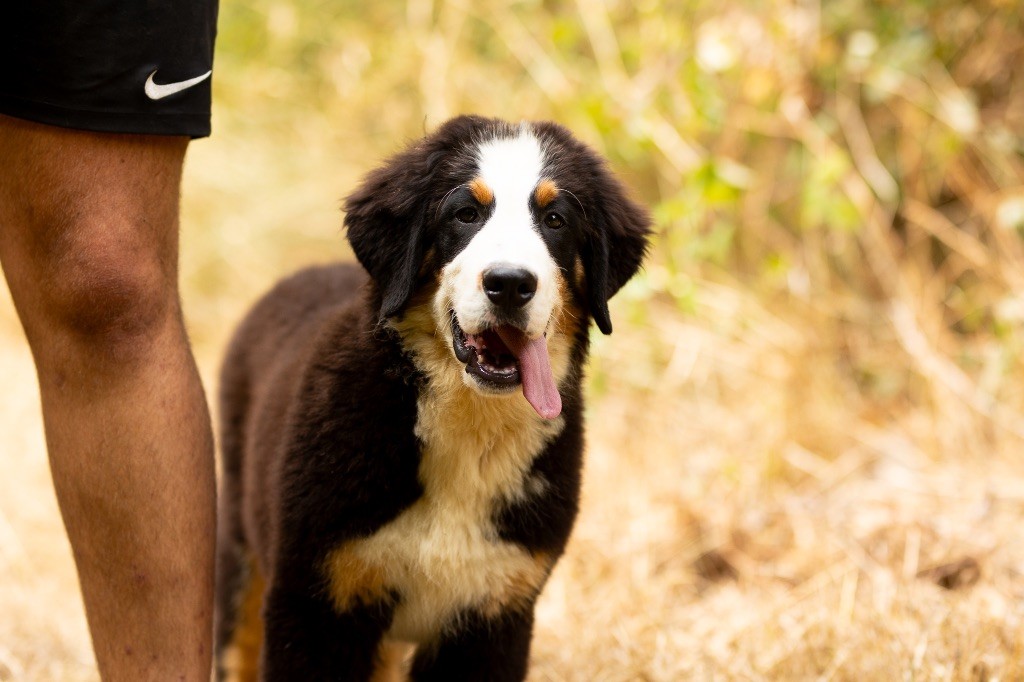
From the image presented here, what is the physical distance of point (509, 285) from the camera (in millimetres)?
2553

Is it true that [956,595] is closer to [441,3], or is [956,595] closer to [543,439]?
[543,439]

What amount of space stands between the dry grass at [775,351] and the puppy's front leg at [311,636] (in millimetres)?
929

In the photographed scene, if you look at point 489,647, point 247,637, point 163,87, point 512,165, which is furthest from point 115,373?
point 247,637

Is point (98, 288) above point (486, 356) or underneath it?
above

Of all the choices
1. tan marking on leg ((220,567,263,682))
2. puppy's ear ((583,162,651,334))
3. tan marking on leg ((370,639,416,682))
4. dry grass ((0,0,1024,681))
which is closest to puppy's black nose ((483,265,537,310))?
puppy's ear ((583,162,651,334))

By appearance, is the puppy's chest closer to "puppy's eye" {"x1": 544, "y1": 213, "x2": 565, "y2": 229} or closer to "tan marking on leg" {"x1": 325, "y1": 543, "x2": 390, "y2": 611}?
"tan marking on leg" {"x1": 325, "y1": 543, "x2": 390, "y2": 611}

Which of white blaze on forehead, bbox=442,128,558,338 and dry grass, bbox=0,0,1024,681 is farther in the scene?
dry grass, bbox=0,0,1024,681

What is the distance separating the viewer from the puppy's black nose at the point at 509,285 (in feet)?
8.34

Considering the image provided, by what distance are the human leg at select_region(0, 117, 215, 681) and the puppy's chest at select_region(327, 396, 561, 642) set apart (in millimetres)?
430

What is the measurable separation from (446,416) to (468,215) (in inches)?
18.1

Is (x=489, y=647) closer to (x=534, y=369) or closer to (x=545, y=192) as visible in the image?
(x=534, y=369)

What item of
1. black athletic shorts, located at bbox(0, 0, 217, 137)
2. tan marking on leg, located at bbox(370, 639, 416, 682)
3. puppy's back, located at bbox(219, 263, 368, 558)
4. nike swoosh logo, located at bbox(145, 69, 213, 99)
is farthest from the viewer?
puppy's back, located at bbox(219, 263, 368, 558)

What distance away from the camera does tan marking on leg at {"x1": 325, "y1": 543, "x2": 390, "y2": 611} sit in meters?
2.69

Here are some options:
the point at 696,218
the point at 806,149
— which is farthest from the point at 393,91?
the point at 696,218
